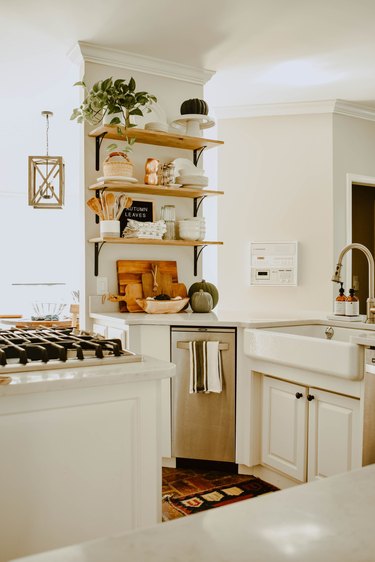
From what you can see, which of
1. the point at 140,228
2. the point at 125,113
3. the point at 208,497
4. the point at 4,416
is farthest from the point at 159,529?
the point at 125,113

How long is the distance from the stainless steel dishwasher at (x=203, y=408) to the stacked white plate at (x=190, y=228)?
33.1 inches

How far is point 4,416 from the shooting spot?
1401 millimetres

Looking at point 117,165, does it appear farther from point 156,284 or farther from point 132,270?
point 156,284

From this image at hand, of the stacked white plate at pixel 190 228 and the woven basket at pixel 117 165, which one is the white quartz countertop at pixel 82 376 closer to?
the woven basket at pixel 117 165

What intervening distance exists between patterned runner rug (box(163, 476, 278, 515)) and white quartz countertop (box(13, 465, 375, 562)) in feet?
6.87

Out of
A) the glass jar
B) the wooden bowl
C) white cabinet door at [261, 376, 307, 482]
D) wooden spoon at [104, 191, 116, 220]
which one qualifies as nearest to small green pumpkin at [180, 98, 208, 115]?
the glass jar

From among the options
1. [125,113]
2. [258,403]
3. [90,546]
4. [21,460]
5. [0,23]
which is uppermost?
[0,23]

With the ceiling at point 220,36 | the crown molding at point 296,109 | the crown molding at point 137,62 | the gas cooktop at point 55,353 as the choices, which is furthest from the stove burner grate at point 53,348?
the crown molding at point 296,109

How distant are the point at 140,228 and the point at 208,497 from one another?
167 cm

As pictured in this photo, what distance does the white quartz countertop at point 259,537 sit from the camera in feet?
1.60

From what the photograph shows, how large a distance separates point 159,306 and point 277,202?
75.6 inches

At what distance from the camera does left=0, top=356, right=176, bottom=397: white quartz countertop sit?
54.2 inches

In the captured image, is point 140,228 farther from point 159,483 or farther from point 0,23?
point 159,483

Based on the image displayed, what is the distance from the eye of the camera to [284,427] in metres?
2.74
